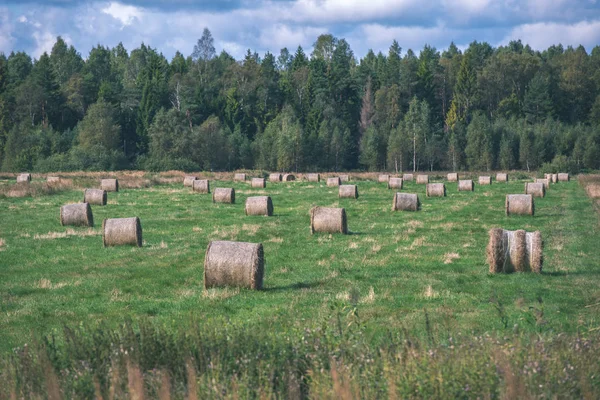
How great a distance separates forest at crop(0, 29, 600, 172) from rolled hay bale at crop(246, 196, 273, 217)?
63.4 m

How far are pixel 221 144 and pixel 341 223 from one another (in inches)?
3416

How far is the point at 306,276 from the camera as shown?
17.5m

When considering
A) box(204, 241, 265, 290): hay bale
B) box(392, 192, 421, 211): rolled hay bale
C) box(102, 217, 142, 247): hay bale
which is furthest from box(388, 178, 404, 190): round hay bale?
box(204, 241, 265, 290): hay bale

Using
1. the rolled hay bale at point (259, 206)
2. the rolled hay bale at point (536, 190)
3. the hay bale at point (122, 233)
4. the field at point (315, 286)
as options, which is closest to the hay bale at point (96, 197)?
the field at point (315, 286)

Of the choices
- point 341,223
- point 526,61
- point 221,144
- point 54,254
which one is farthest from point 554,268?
point 526,61

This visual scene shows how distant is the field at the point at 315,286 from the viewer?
31.4ft

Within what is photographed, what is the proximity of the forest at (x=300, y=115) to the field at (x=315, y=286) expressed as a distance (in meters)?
69.8

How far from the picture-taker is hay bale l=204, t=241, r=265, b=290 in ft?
51.2

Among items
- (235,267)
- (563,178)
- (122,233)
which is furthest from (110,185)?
(563,178)

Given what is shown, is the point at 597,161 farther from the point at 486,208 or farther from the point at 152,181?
the point at 486,208

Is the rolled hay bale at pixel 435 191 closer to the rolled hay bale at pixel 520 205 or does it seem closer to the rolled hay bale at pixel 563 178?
the rolled hay bale at pixel 520 205

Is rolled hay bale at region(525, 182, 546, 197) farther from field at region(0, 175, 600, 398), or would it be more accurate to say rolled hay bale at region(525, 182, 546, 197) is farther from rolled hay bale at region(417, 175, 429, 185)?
rolled hay bale at region(417, 175, 429, 185)

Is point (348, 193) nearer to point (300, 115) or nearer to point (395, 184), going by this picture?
point (395, 184)

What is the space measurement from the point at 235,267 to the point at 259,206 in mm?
16980
